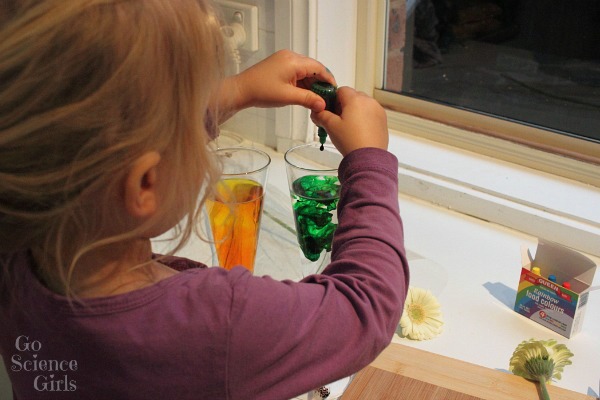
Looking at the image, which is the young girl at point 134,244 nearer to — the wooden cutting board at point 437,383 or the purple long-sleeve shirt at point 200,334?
the purple long-sleeve shirt at point 200,334

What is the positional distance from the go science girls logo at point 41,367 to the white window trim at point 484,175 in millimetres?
698

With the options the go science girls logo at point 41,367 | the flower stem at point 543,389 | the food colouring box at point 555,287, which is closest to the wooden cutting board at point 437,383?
the flower stem at point 543,389

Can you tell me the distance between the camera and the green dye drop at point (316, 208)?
869 mm

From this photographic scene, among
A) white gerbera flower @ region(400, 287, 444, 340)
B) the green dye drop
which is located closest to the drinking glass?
the green dye drop

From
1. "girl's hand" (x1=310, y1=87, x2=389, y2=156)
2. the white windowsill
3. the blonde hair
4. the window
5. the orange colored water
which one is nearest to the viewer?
the blonde hair

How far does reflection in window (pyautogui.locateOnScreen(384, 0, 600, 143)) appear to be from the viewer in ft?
3.76

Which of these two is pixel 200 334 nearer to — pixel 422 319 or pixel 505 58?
pixel 422 319

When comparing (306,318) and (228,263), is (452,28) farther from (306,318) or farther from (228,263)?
(306,318)

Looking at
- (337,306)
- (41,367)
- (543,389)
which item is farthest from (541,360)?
(41,367)

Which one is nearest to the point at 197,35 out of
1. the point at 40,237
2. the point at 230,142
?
the point at 40,237

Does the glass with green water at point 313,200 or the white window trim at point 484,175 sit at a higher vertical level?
the glass with green water at point 313,200

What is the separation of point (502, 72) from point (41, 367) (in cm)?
94

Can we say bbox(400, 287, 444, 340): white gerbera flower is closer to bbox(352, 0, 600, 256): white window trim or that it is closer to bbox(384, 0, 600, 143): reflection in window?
bbox(352, 0, 600, 256): white window trim

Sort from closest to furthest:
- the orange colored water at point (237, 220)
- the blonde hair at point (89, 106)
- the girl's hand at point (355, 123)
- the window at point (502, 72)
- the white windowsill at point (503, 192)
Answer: the blonde hair at point (89, 106), the girl's hand at point (355, 123), the orange colored water at point (237, 220), the white windowsill at point (503, 192), the window at point (502, 72)
